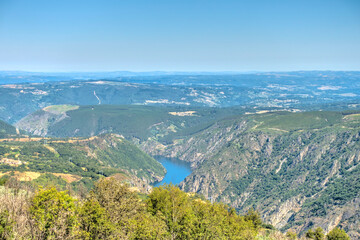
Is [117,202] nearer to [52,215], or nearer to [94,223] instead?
[94,223]

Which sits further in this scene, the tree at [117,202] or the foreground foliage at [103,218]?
the tree at [117,202]

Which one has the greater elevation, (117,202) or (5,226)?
(5,226)

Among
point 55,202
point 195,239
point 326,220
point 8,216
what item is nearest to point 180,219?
point 195,239

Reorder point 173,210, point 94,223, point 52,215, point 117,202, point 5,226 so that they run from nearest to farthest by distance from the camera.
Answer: point 5,226, point 52,215, point 94,223, point 117,202, point 173,210

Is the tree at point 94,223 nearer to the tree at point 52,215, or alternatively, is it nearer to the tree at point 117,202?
the tree at point 117,202

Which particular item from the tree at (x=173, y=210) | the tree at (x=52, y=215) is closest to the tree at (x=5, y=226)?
the tree at (x=52, y=215)

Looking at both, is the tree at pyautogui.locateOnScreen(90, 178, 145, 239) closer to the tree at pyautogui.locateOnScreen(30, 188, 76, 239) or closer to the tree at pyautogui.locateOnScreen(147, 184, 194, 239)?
the tree at pyautogui.locateOnScreen(147, 184, 194, 239)

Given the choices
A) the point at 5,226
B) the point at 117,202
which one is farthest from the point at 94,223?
the point at 5,226

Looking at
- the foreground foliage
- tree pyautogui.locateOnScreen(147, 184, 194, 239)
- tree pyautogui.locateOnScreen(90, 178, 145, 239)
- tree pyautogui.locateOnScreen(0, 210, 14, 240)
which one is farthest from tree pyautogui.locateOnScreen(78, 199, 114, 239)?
tree pyautogui.locateOnScreen(147, 184, 194, 239)

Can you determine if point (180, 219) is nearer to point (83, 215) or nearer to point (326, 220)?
point (83, 215)
